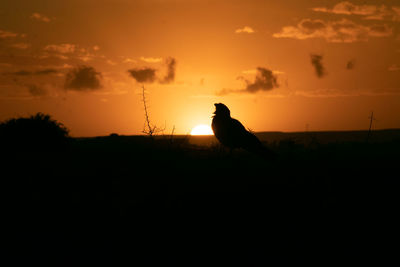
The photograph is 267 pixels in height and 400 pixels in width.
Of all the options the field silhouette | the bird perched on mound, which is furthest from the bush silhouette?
the bird perched on mound

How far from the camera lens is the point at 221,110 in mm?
13055

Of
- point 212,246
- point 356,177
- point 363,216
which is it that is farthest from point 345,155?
point 212,246

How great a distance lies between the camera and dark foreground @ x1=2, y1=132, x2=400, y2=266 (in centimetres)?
552

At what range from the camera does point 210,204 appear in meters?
6.84

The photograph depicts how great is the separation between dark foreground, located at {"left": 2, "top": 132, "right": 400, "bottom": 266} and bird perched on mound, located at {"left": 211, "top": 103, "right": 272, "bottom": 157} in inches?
86.7

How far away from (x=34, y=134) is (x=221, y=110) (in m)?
7.14

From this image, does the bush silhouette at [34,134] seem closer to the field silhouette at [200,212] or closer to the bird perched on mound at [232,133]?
the field silhouette at [200,212]

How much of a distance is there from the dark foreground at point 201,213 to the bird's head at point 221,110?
345 centimetres

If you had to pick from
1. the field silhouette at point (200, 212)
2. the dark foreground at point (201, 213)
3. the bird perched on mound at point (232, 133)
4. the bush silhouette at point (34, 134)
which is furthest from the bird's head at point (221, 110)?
the bush silhouette at point (34, 134)

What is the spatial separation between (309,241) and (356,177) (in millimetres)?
3281

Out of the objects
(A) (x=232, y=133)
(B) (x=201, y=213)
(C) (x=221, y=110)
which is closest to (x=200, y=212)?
(B) (x=201, y=213)

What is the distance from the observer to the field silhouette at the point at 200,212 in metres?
5.54

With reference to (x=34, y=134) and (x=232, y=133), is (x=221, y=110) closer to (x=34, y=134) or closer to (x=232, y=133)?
(x=232, y=133)

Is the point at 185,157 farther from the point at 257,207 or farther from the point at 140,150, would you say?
the point at 257,207
